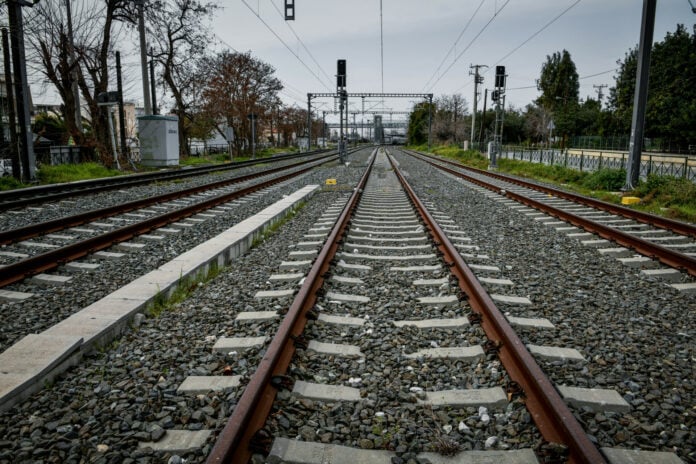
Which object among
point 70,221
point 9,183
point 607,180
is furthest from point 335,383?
point 607,180

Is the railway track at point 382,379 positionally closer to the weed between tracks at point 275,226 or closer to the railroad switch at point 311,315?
the railroad switch at point 311,315

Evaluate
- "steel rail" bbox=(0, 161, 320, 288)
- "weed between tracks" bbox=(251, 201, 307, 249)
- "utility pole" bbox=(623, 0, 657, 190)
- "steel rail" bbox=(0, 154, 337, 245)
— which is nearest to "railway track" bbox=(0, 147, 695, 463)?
"steel rail" bbox=(0, 161, 320, 288)

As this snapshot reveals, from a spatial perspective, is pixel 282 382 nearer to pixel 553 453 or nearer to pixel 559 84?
pixel 553 453

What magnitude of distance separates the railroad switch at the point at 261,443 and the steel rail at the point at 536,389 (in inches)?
56.0

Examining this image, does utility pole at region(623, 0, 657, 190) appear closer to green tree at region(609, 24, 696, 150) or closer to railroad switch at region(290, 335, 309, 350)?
railroad switch at region(290, 335, 309, 350)

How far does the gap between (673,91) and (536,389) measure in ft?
172

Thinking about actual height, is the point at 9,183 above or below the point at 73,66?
below

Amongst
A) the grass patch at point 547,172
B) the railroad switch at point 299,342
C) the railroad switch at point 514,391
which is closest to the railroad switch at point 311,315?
the railroad switch at point 299,342

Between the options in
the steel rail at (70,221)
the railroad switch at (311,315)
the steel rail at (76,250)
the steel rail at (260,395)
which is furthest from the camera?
the steel rail at (70,221)

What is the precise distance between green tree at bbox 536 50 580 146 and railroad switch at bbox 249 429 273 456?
3314 inches

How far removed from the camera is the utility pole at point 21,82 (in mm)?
14086

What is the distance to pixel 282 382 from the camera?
3037mm

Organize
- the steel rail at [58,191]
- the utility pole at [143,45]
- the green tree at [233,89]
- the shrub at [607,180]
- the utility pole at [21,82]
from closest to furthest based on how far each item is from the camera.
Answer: the steel rail at [58,191] → the utility pole at [21,82] → the shrub at [607,180] → the utility pole at [143,45] → the green tree at [233,89]

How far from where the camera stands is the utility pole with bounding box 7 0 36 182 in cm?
1409
